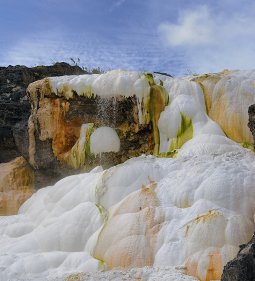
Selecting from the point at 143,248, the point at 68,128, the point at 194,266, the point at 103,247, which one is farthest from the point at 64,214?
the point at 68,128

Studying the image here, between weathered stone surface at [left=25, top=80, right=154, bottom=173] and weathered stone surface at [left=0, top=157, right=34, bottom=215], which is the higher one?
weathered stone surface at [left=25, top=80, right=154, bottom=173]

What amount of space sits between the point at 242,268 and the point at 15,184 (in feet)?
25.1

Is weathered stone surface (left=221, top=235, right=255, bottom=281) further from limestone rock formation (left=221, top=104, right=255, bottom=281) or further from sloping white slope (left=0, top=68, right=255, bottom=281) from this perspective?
sloping white slope (left=0, top=68, right=255, bottom=281)

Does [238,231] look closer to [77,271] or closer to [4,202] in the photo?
[77,271]

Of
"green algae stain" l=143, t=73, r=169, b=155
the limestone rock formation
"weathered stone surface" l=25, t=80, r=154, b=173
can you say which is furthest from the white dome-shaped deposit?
the limestone rock formation

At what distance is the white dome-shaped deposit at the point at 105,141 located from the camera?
10102mm

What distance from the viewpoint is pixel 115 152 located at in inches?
398

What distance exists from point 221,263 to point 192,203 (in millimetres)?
1107

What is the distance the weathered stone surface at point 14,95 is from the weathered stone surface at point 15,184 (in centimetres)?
72

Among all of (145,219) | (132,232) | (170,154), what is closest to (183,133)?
(170,154)

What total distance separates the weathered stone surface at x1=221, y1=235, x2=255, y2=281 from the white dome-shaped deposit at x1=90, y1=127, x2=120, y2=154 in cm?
567

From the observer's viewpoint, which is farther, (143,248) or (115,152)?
(115,152)

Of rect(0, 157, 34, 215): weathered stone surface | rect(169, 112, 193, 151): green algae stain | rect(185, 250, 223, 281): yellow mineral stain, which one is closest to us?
rect(185, 250, 223, 281): yellow mineral stain

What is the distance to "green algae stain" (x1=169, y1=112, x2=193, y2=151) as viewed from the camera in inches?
367
